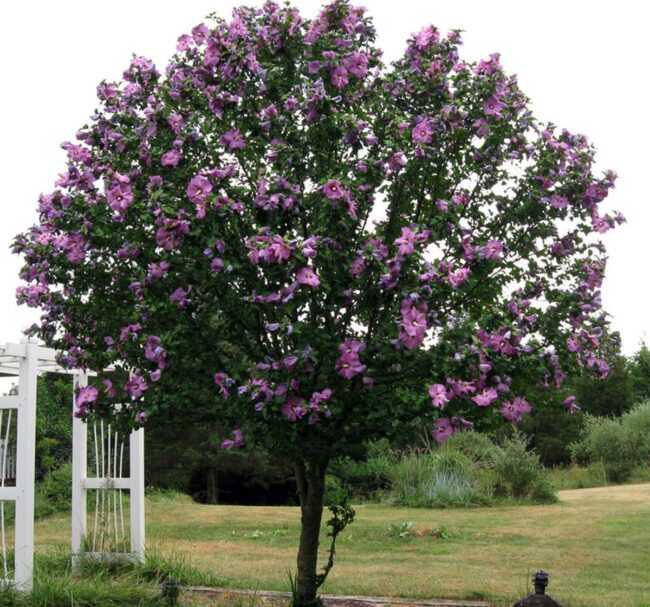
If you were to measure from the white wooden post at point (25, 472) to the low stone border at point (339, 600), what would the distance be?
1.31 m

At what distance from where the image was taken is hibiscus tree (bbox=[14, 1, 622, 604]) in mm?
4715

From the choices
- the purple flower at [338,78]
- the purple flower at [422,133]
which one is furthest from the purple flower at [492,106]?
the purple flower at [338,78]

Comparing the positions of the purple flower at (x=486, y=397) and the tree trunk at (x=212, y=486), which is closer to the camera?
the purple flower at (x=486, y=397)

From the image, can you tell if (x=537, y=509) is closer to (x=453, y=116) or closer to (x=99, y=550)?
(x=99, y=550)

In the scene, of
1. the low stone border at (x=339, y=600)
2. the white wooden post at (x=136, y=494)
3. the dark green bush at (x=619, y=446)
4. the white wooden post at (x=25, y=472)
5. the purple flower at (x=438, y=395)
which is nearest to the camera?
the purple flower at (x=438, y=395)

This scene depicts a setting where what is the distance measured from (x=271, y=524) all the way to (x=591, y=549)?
460 centimetres

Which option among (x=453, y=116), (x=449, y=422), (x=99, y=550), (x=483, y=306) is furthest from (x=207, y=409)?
(x=99, y=550)

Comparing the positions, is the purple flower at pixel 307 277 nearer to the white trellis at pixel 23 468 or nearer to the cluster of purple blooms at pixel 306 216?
the cluster of purple blooms at pixel 306 216

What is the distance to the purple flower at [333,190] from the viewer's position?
4.56m

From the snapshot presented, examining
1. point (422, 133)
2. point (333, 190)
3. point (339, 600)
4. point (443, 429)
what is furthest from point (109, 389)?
point (339, 600)

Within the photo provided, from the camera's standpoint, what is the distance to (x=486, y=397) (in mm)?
4699

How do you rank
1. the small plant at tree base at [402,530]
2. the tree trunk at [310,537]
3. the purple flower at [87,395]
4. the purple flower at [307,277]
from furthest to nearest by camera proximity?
the small plant at tree base at [402,530], the tree trunk at [310,537], the purple flower at [87,395], the purple flower at [307,277]

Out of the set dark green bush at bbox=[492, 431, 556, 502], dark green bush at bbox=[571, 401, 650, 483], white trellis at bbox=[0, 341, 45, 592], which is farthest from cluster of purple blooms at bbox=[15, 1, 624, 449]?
dark green bush at bbox=[571, 401, 650, 483]

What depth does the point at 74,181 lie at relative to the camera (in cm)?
554
